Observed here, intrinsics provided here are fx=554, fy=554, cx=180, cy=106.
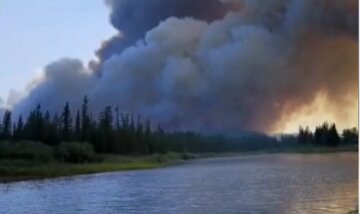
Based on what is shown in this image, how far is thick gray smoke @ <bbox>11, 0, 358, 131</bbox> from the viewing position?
1.43 meters

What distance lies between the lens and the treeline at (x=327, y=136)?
143cm

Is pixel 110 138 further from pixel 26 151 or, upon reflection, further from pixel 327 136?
pixel 327 136

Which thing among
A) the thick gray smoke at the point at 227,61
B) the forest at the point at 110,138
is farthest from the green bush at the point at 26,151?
the thick gray smoke at the point at 227,61

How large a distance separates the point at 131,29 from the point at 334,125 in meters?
0.58

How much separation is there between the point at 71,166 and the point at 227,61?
0.49 meters

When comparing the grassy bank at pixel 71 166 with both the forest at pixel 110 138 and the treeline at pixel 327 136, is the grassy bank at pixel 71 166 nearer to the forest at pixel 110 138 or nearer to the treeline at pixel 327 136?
the forest at pixel 110 138

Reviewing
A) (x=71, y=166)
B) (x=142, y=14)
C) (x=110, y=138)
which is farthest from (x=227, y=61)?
(x=71, y=166)

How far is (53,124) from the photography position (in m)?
1.38

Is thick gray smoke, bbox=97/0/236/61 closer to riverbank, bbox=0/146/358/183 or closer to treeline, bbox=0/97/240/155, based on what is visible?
treeline, bbox=0/97/240/155

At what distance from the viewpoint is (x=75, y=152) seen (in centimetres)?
139

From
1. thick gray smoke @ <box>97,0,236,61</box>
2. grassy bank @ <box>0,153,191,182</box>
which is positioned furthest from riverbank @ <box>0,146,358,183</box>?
thick gray smoke @ <box>97,0,236,61</box>

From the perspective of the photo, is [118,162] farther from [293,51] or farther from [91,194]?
[293,51]

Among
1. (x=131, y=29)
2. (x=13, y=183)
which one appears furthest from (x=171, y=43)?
(x=13, y=183)

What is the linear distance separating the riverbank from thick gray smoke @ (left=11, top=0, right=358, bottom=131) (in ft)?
0.28
